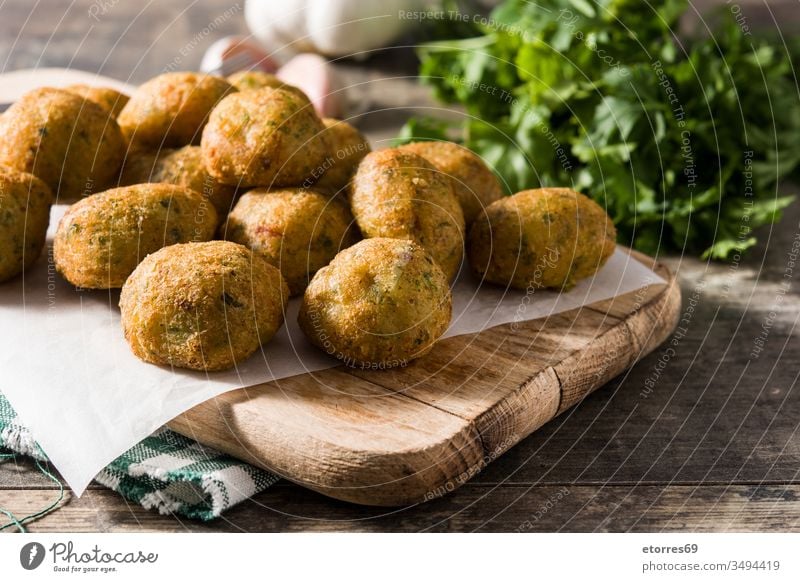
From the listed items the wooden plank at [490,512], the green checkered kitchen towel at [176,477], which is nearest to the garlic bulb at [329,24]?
the green checkered kitchen towel at [176,477]

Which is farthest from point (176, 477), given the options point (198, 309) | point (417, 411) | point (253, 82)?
point (253, 82)

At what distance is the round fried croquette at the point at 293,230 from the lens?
7.75 ft

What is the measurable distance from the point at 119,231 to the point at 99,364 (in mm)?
350

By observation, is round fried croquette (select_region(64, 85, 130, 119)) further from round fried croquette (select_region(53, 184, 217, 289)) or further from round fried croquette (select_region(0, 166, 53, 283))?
round fried croquette (select_region(53, 184, 217, 289))

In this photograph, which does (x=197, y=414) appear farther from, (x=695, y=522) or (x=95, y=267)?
(x=695, y=522)

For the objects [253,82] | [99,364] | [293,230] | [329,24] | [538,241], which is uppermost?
[329,24]

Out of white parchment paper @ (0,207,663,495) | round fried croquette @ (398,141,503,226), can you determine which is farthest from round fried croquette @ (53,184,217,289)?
round fried croquette @ (398,141,503,226)

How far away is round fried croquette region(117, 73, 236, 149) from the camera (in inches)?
106

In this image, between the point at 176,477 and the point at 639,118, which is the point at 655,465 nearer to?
the point at 176,477

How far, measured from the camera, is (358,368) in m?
2.20

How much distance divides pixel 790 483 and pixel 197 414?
1317mm

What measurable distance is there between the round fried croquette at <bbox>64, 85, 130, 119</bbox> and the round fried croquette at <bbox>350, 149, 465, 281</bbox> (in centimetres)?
89

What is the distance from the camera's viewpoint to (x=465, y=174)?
106 inches
